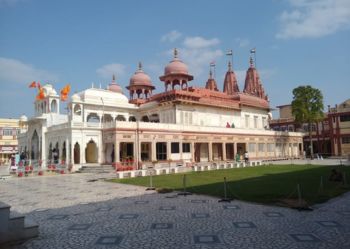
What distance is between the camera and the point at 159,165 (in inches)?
1155

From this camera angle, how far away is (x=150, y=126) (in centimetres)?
2955

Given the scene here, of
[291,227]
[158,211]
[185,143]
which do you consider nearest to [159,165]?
[185,143]

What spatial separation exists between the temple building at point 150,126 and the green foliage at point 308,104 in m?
4.51

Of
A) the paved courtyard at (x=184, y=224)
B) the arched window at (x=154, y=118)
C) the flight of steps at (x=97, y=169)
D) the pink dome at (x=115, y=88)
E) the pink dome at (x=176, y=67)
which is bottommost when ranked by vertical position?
the paved courtyard at (x=184, y=224)

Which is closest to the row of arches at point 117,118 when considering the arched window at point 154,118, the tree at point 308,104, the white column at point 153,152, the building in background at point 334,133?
the arched window at point 154,118

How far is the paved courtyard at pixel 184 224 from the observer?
577 centimetres

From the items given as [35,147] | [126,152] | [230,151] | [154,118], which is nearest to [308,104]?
[230,151]

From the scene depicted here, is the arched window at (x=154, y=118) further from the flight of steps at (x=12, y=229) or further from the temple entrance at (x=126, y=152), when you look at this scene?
the flight of steps at (x=12, y=229)

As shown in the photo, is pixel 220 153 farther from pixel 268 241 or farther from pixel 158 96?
pixel 268 241

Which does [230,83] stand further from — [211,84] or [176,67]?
[176,67]

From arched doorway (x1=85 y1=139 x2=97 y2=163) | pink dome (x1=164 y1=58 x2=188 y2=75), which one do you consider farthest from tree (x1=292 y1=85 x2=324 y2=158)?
arched doorway (x1=85 y1=139 x2=97 y2=163)

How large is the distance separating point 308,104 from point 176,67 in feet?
69.2

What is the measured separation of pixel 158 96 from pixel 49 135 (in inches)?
527

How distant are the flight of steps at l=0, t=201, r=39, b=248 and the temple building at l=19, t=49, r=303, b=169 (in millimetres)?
20673
